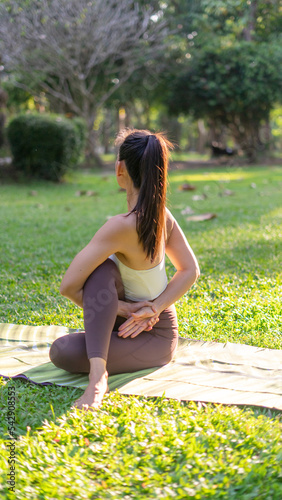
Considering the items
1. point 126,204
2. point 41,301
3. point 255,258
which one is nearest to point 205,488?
point 126,204

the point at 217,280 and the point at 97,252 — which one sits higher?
the point at 97,252

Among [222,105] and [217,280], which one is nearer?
[217,280]

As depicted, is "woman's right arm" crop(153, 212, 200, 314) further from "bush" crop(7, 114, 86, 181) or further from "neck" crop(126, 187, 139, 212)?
"bush" crop(7, 114, 86, 181)

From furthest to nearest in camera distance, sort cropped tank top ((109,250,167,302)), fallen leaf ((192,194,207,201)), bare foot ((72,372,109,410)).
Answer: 1. fallen leaf ((192,194,207,201))
2. cropped tank top ((109,250,167,302))
3. bare foot ((72,372,109,410))

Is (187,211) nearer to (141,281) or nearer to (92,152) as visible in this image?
(141,281)

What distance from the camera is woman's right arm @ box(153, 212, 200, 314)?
2.38m

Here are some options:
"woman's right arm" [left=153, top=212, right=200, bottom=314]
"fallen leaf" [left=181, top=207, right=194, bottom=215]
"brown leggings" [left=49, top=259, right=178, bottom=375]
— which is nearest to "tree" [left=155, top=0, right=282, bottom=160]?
"fallen leaf" [left=181, top=207, right=194, bottom=215]

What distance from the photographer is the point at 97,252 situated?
2164 mm

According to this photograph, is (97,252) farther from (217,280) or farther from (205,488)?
(217,280)

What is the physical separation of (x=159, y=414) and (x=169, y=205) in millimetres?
1107

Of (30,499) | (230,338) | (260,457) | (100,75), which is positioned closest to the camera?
(30,499)

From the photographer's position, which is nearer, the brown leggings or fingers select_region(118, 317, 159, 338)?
the brown leggings

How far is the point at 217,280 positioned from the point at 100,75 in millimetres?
12335

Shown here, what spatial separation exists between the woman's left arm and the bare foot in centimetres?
43
